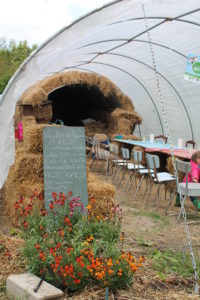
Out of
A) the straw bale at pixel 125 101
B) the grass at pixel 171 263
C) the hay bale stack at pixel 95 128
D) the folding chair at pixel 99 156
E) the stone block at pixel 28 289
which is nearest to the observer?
the stone block at pixel 28 289

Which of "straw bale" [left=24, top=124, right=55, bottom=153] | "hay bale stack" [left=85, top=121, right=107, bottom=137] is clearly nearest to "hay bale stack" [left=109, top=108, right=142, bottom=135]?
"hay bale stack" [left=85, top=121, right=107, bottom=137]

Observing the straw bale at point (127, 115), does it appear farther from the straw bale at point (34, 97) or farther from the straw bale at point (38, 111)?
the straw bale at point (34, 97)

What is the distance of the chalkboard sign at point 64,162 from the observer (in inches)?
199

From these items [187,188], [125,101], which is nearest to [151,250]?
[187,188]

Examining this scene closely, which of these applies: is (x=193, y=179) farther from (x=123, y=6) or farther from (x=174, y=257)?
(x=123, y=6)

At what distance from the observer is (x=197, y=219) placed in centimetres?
609

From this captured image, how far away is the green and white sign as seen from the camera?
703cm

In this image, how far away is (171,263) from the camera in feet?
12.8

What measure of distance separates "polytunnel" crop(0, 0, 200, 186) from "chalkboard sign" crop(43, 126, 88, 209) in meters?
0.49

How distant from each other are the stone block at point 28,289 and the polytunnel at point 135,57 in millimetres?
2085

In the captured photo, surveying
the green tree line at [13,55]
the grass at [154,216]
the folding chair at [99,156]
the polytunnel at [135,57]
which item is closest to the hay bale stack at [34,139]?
the polytunnel at [135,57]

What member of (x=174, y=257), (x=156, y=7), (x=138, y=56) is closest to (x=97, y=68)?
(x=138, y=56)

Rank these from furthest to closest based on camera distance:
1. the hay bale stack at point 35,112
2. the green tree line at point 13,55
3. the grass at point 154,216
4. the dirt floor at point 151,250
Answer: the green tree line at point 13,55
the hay bale stack at point 35,112
the grass at point 154,216
the dirt floor at point 151,250

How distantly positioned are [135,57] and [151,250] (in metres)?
7.34
